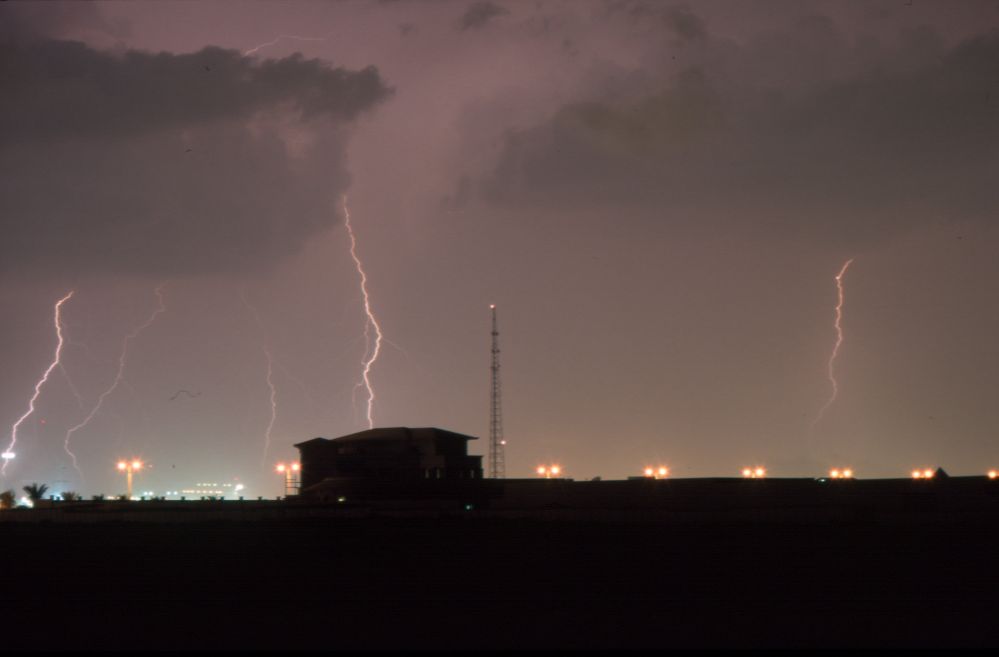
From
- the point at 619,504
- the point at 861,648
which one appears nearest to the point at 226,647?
the point at 861,648

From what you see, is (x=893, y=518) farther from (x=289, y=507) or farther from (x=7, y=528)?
(x=7, y=528)

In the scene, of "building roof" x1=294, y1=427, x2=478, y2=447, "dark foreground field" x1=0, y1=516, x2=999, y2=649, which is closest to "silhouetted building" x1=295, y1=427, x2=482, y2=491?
"building roof" x1=294, y1=427, x2=478, y2=447

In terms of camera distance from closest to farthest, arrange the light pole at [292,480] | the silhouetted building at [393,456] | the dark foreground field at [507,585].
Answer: the dark foreground field at [507,585], the silhouetted building at [393,456], the light pole at [292,480]

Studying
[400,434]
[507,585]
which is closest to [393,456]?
[400,434]

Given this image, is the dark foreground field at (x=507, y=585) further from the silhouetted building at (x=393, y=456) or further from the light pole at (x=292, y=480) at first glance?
the light pole at (x=292, y=480)

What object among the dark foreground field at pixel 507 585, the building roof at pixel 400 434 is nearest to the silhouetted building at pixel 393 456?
the building roof at pixel 400 434

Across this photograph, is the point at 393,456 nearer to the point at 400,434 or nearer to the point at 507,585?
the point at 400,434

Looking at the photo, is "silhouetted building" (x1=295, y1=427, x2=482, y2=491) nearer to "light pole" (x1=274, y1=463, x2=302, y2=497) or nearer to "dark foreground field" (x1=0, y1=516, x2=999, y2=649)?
"light pole" (x1=274, y1=463, x2=302, y2=497)
